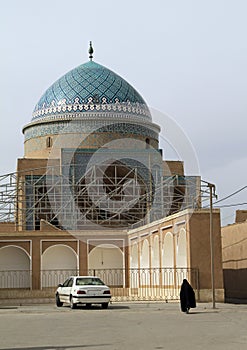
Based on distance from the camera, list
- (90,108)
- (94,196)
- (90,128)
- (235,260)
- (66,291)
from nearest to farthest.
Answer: (66,291) < (235,260) < (94,196) < (90,128) < (90,108)

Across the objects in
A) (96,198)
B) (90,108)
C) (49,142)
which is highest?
(90,108)

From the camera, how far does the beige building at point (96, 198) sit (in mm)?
27141

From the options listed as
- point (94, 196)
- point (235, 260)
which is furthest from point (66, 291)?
point (94, 196)

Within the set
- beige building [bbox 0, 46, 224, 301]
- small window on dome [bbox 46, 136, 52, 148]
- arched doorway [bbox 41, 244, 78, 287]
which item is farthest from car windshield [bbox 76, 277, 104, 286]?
small window on dome [bbox 46, 136, 52, 148]

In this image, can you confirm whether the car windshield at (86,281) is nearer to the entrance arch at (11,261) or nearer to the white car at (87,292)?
the white car at (87,292)

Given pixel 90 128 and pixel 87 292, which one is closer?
pixel 87 292

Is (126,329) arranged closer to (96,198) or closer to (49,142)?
(96,198)

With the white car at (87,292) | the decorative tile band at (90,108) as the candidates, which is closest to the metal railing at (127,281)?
the white car at (87,292)

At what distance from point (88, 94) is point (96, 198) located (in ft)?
21.0

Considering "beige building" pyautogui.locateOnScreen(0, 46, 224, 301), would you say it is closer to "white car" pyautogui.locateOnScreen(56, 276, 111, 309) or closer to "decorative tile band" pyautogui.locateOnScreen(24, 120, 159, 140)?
"decorative tile band" pyautogui.locateOnScreen(24, 120, 159, 140)

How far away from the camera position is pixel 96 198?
3366 centimetres

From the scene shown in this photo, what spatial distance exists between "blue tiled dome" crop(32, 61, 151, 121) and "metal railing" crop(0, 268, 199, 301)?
10.6 meters

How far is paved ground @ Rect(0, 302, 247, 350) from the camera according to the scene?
9.84 m

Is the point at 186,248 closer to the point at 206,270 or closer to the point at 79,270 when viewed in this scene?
the point at 206,270
